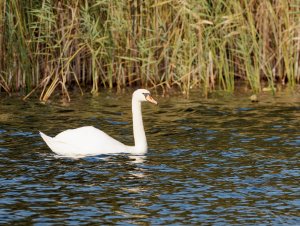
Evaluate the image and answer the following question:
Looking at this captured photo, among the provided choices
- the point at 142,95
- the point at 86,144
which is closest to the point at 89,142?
the point at 86,144

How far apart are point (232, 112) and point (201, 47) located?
6.47 feet

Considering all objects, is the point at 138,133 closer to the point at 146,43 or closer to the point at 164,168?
the point at 164,168

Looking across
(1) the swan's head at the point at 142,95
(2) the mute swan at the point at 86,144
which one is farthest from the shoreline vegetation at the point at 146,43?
(2) the mute swan at the point at 86,144

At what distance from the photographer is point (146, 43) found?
19891 mm

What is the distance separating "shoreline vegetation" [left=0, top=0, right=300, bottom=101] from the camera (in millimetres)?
19250

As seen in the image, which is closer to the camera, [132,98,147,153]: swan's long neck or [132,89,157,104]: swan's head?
[132,98,147,153]: swan's long neck

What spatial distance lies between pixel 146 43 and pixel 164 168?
7.37 meters

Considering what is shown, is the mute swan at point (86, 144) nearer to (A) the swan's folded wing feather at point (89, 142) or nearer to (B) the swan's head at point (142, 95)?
(A) the swan's folded wing feather at point (89, 142)

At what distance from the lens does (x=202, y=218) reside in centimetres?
1009

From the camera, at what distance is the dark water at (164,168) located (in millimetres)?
10367

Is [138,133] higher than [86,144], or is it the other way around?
[138,133]

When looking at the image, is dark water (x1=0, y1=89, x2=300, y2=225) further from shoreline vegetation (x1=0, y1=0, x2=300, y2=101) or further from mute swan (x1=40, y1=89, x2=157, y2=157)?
shoreline vegetation (x1=0, y1=0, x2=300, y2=101)

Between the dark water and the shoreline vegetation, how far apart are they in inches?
35.8

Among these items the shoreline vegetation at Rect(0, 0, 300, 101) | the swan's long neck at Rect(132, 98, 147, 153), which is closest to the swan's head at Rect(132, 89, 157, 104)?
the swan's long neck at Rect(132, 98, 147, 153)
